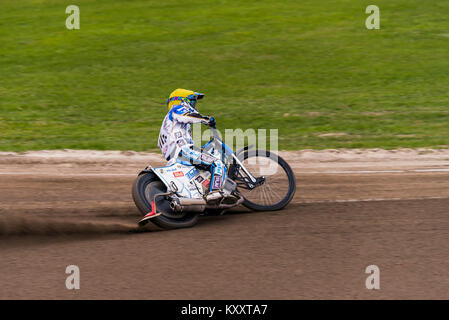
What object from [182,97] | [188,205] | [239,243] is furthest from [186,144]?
[239,243]

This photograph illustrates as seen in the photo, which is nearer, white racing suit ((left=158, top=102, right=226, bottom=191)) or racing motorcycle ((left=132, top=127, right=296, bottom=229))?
racing motorcycle ((left=132, top=127, right=296, bottom=229))

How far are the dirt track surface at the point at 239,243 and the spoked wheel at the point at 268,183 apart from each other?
18 cm

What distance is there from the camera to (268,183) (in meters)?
9.01

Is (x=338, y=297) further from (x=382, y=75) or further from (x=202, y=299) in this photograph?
(x=382, y=75)

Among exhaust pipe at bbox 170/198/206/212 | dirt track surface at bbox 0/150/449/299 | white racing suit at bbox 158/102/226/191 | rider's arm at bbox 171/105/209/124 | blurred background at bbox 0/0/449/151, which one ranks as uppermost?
blurred background at bbox 0/0/449/151

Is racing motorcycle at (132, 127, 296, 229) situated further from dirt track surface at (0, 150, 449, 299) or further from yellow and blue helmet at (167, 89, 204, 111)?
yellow and blue helmet at (167, 89, 204, 111)

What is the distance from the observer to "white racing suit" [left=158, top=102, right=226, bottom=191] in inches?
329

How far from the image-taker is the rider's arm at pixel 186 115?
8.30 meters

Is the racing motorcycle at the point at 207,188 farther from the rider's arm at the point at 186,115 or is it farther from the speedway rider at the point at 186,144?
the rider's arm at the point at 186,115

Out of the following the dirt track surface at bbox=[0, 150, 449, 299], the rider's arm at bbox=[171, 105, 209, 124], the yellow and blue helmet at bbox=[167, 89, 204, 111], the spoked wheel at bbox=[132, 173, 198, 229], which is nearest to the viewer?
the dirt track surface at bbox=[0, 150, 449, 299]

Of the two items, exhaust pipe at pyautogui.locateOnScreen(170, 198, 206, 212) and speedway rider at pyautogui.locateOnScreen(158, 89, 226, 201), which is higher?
speedway rider at pyautogui.locateOnScreen(158, 89, 226, 201)

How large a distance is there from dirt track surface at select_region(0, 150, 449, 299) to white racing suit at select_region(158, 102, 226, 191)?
69cm

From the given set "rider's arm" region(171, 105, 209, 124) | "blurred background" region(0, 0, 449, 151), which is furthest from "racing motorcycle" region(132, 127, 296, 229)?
"blurred background" region(0, 0, 449, 151)

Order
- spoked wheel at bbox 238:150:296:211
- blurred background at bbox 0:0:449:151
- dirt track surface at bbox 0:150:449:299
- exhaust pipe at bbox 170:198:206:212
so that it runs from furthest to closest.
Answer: blurred background at bbox 0:0:449:151 < spoked wheel at bbox 238:150:296:211 < exhaust pipe at bbox 170:198:206:212 < dirt track surface at bbox 0:150:449:299
